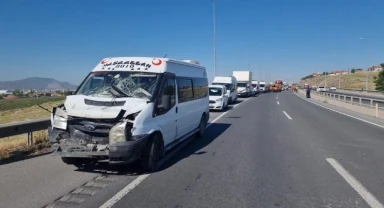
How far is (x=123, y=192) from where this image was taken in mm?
5449

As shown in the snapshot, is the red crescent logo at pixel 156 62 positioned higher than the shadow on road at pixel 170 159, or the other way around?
the red crescent logo at pixel 156 62

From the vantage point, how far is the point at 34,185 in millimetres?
5789

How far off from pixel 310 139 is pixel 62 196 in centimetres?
811

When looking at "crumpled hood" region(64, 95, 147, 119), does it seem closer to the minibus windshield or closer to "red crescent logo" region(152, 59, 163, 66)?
the minibus windshield

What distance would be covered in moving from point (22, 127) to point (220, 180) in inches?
203

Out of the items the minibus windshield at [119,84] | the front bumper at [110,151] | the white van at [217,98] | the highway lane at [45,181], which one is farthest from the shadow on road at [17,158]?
the white van at [217,98]

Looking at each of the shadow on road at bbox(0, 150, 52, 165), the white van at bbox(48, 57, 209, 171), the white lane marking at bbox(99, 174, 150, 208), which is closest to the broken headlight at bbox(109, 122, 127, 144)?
the white van at bbox(48, 57, 209, 171)

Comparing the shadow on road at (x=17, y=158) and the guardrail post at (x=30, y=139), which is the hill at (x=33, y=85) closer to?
the guardrail post at (x=30, y=139)

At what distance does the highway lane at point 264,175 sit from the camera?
16.9 ft

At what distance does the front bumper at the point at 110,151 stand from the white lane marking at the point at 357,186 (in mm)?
3635

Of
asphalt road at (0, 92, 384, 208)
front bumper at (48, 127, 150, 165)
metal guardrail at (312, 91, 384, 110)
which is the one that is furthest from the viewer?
metal guardrail at (312, 91, 384, 110)

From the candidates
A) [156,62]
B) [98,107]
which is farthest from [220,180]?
[156,62]

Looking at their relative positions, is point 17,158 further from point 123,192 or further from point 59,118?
point 123,192

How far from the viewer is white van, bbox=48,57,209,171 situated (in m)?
6.23
